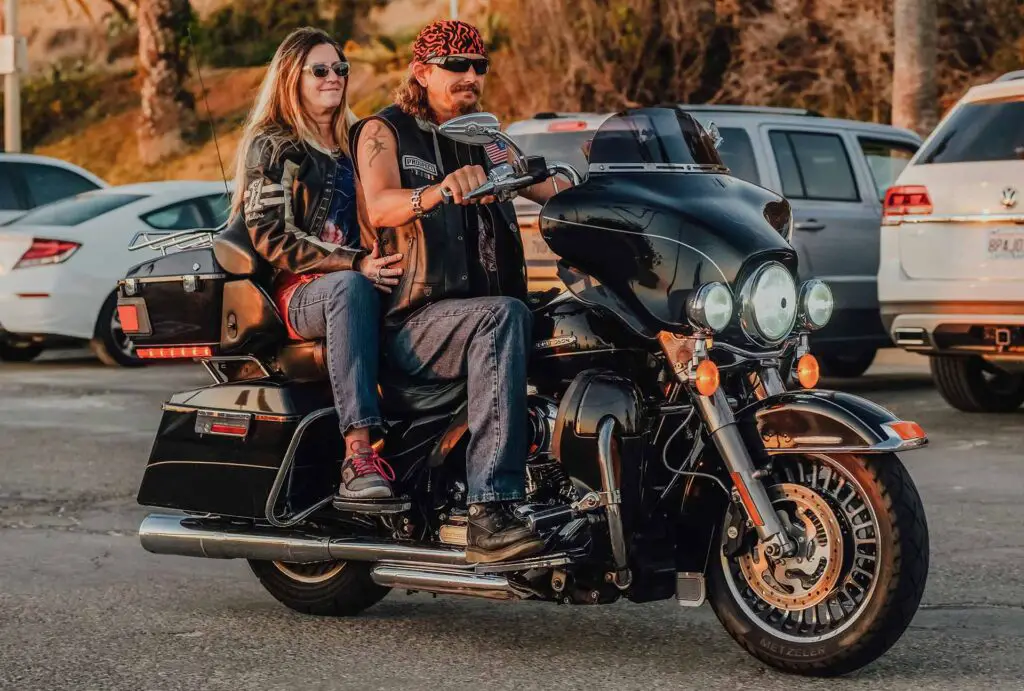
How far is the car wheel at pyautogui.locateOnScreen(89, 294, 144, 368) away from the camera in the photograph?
1519cm

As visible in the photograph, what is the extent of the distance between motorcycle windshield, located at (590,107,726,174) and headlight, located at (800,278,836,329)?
49 centimetres

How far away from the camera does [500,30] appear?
2950 centimetres

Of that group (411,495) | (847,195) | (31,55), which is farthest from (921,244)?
(31,55)

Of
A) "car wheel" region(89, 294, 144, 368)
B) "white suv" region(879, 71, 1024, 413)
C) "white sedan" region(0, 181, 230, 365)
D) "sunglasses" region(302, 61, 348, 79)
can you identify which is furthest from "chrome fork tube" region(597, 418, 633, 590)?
"car wheel" region(89, 294, 144, 368)

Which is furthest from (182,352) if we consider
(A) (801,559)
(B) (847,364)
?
(B) (847,364)

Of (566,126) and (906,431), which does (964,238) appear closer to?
(566,126)

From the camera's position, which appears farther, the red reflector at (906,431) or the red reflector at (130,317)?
the red reflector at (130,317)

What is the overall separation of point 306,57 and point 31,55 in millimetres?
34144

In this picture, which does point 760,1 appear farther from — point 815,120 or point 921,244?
point 921,244

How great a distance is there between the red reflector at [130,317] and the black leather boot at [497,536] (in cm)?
150

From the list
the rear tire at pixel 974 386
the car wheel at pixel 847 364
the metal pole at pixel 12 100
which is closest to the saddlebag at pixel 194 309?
the rear tire at pixel 974 386

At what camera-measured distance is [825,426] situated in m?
5.25

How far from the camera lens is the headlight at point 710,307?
529 cm

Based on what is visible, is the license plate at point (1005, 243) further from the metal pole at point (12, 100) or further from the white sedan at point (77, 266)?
the metal pole at point (12, 100)
